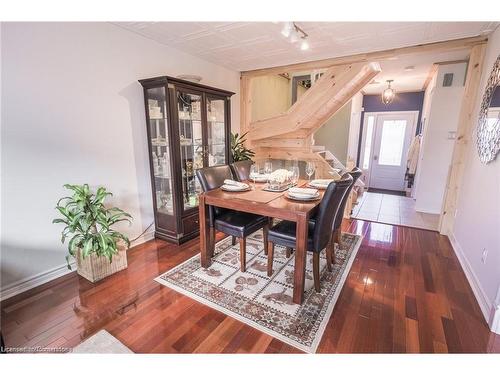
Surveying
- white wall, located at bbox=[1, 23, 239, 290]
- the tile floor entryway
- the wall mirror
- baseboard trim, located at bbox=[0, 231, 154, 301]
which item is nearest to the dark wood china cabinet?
white wall, located at bbox=[1, 23, 239, 290]

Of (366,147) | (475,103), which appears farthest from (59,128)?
(366,147)

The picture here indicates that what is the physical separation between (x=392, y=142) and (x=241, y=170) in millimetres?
5302

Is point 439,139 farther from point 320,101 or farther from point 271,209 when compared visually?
point 271,209

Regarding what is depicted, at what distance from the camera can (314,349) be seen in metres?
1.49

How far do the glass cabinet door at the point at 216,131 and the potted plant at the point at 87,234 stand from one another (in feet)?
4.94

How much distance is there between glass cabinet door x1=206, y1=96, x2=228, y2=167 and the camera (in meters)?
3.24

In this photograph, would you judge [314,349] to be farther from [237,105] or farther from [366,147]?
[366,147]

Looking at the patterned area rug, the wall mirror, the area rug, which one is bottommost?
the area rug

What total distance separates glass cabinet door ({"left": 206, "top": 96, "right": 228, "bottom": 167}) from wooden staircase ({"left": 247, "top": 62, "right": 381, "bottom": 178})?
1.06 m

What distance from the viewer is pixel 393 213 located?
4.20 metres

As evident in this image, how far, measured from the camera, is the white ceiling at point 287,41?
2449 mm

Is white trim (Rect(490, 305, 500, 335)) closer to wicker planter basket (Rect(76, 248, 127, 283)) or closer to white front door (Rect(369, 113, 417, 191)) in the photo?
wicker planter basket (Rect(76, 248, 127, 283))

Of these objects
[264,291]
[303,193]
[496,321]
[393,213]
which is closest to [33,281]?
[264,291]

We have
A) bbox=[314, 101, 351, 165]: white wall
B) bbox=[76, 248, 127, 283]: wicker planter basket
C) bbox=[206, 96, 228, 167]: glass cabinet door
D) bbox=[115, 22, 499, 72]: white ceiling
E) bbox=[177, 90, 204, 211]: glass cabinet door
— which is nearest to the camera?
bbox=[76, 248, 127, 283]: wicker planter basket
